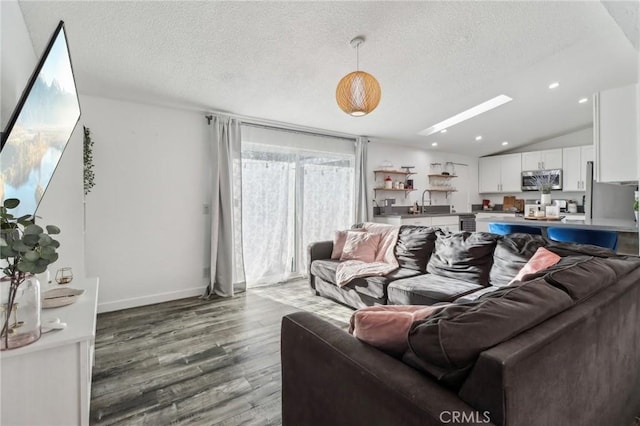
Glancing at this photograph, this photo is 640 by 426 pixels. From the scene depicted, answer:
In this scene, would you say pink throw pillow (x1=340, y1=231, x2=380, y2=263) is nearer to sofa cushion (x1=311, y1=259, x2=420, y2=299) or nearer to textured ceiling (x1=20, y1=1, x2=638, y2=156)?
sofa cushion (x1=311, y1=259, x2=420, y2=299)

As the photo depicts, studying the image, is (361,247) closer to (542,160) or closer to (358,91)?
(358,91)

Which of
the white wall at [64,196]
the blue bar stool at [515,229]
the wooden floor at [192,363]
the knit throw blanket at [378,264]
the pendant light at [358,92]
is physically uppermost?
the pendant light at [358,92]

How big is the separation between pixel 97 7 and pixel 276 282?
3508 millimetres

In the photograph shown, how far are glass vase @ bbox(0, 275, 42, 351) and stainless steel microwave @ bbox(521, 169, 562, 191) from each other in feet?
24.8

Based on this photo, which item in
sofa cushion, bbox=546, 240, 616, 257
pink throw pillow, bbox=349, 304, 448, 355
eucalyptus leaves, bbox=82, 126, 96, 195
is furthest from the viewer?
eucalyptus leaves, bbox=82, 126, 96, 195

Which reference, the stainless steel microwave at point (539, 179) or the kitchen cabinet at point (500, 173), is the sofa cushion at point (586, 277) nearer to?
the stainless steel microwave at point (539, 179)

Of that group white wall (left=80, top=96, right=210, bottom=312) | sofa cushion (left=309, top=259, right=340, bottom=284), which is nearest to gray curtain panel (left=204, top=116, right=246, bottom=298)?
white wall (left=80, top=96, right=210, bottom=312)

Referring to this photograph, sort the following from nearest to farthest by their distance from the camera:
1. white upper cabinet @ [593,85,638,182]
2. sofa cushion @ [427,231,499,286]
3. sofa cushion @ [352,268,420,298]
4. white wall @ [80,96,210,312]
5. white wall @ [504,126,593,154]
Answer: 1. white upper cabinet @ [593,85,638,182]
2. sofa cushion @ [427,231,499,286]
3. sofa cushion @ [352,268,420,298]
4. white wall @ [80,96,210,312]
5. white wall @ [504,126,593,154]

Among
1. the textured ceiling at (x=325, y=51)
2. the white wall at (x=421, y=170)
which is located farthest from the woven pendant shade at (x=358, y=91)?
the white wall at (x=421, y=170)

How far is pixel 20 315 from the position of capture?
119 centimetres

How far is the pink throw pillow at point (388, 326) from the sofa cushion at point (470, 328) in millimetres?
47

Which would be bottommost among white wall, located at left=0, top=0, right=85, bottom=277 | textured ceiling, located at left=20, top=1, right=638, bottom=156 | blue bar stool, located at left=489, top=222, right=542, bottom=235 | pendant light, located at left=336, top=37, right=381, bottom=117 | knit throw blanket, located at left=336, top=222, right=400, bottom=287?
knit throw blanket, located at left=336, top=222, right=400, bottom=287

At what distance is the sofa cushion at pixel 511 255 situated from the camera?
2291 mm

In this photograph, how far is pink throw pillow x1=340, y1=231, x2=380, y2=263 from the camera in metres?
3.43
